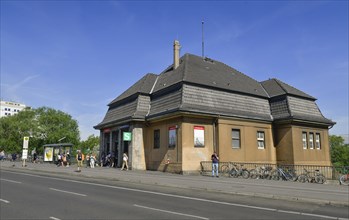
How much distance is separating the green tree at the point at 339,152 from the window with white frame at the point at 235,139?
194 ft

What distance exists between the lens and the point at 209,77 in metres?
30.5

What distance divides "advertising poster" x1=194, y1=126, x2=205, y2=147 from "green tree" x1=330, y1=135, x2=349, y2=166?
62651mm

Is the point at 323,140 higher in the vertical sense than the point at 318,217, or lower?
higher

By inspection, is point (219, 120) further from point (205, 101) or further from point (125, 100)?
point (125, 100)

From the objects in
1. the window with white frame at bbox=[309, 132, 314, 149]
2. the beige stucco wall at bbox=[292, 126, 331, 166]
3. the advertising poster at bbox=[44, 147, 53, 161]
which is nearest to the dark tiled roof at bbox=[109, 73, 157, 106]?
the advertising poster at bbox=[44, 147, 53, 161]

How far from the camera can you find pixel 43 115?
7744cm

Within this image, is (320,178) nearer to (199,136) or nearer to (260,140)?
(199,136)

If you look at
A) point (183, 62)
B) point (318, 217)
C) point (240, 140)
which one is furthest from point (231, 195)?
point (183, 62)

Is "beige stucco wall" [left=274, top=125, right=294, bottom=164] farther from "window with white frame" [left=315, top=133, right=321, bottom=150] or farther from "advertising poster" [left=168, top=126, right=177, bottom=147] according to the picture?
"advertising poster" [left=168, top=126, right=177, bottom=147]

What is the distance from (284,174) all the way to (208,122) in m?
8.10

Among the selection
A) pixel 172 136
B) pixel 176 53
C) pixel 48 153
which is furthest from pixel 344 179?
pixel 48 153

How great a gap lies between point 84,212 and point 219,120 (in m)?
19.6

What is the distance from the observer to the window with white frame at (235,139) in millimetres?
28484

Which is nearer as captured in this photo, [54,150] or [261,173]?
[261,173]
